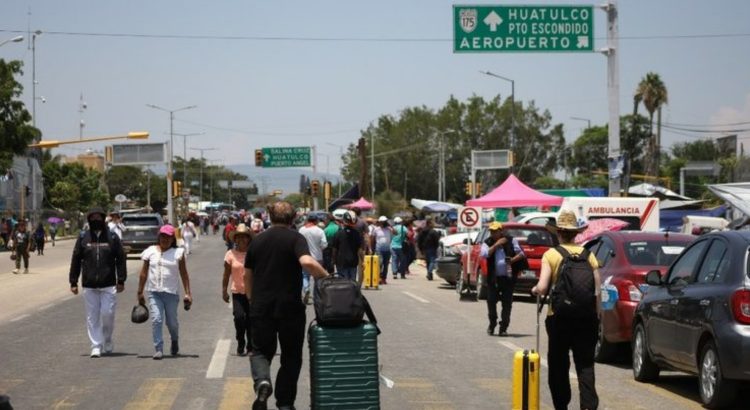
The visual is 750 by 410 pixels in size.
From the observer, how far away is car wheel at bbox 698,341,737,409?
963 centimetres

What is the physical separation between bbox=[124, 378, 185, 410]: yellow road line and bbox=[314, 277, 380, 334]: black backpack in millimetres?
2353

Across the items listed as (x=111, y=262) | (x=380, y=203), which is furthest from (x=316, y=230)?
(x=380, y=203)

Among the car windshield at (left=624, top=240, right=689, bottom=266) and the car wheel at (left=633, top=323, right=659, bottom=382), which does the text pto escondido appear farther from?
the car wheel at (left=633, top=323, right=659, bottom=382)

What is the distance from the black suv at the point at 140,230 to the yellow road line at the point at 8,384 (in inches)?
1271

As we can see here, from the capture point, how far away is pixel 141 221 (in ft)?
147

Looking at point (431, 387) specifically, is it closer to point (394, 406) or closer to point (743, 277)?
point (394, 406)

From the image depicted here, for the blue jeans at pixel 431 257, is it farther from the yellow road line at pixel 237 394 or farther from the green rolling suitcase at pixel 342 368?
the green rolling suitcase at pixel 342 368

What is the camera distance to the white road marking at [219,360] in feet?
40.3

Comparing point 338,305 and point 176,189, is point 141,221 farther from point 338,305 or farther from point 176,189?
point 338,305

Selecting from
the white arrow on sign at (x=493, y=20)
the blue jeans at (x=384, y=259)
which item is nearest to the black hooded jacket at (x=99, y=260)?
the white arrow on sign at (x=493, y=20)

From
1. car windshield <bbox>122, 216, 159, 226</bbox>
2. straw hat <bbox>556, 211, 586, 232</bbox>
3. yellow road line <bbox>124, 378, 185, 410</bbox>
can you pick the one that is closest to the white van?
yellow road line <bbox>124, 378, 185, 410</bbox>

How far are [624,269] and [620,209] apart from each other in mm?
15716

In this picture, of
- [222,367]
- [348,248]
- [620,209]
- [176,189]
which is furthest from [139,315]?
[176,189]

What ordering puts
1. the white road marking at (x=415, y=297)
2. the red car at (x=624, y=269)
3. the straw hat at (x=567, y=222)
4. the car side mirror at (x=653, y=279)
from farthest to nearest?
the white road marking at (x=415, y=297) → the red car at (x=624, y=269) → the car side mirror at (x=653, y=279) → the straw hat at (x=567, y=222)
